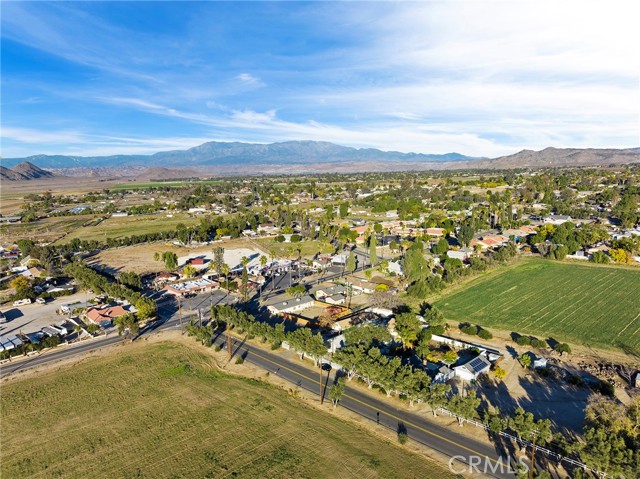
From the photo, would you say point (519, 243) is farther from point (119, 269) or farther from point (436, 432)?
point (119, 269)

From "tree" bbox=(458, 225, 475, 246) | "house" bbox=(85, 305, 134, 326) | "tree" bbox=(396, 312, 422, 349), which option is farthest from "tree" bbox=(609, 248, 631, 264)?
"house" bbox=(85, 305, 134, 326)

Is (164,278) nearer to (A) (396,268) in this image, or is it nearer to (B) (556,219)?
(A) (396,268)

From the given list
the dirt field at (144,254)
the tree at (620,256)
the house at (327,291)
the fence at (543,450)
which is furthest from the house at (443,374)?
the dirt field at (144,254)

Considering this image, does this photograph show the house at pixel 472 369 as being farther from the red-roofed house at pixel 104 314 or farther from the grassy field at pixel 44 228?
the grassy field at pixel 44 228

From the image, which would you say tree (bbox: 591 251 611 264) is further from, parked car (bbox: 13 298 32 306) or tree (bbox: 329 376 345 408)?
parked car (bbox: 13 298 32 306)

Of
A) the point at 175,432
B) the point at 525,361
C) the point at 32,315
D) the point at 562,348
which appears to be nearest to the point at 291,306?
the point at 175,432

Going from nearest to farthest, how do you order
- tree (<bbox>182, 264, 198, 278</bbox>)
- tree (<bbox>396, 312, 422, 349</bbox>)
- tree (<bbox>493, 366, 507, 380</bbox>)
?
1. tree (<bbox>493, 366, 507, 380</bbox>)
2. tree (<bbox>396, 312, 422, 349</bbox>)
3. tree (<bbox>182, 264, 198, 278</bbox>)

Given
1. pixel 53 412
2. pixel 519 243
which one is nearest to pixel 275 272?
pixel 53 412

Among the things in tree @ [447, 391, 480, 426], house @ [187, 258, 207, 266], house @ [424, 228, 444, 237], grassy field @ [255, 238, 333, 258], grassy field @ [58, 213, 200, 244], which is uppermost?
tree @ [447, 391, 480, 426]
